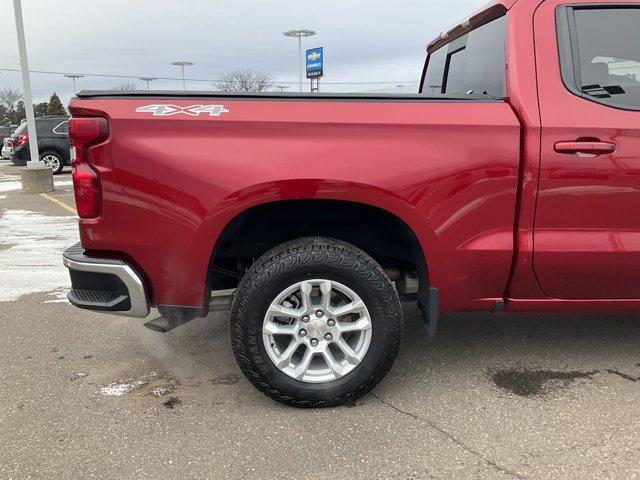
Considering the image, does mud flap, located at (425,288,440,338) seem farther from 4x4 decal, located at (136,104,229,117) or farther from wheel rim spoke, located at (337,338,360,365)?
4x4 decal, located at (136,104,229,117)

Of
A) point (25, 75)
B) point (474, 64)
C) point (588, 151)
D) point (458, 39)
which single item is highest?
point (25, 75)

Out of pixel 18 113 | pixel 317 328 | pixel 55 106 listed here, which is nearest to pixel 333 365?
pixel 317 328

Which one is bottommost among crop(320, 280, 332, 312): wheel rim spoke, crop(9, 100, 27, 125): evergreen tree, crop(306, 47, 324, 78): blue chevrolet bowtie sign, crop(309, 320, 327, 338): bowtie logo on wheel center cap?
crop(309, 320, 327, 338): bowtie logo on wheel center cap

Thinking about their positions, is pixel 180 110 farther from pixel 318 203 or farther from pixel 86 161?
pixel 318 203

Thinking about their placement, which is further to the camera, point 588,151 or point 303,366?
point 303,366

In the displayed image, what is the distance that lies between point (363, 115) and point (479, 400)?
1577 mm

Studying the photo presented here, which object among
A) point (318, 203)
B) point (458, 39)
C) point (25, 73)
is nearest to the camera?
point (318, 203)

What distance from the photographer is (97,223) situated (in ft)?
8.73

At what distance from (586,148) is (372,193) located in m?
1.04

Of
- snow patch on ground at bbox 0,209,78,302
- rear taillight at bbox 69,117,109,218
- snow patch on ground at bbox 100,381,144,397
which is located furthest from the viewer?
snow patch on ground at bbox 0,209,78,302

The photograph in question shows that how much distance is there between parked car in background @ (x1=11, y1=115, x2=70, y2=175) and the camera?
1639 centimetres

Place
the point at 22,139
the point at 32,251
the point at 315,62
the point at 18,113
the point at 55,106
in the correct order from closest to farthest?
the point at 32,251
the point at 22,139
the point at 315,62
the point at 55,106
the point at 18,113

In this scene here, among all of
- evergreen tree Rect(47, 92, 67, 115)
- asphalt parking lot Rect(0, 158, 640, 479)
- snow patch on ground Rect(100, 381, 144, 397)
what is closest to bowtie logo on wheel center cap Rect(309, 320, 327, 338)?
asphalt parking lot Rect(0, 158, 640, 479)

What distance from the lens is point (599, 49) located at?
277 centimetres
